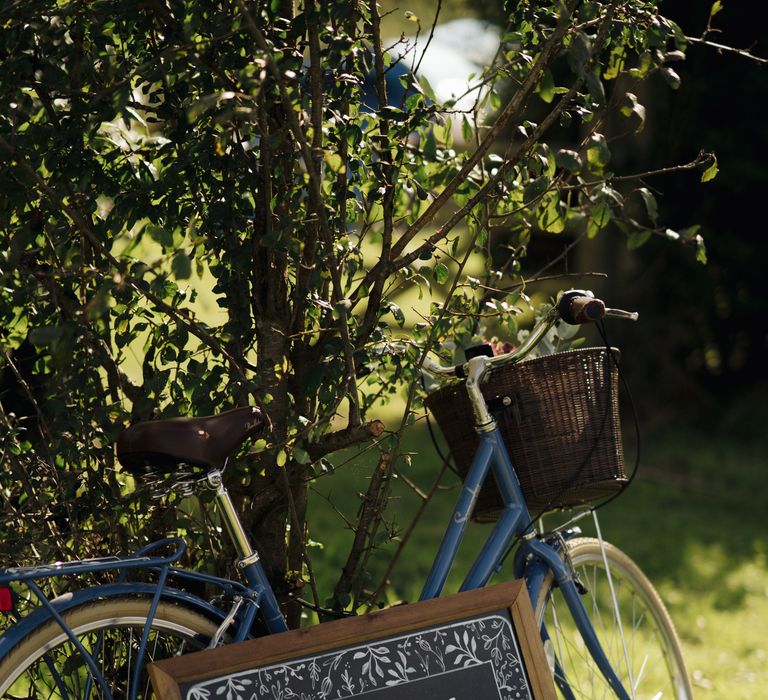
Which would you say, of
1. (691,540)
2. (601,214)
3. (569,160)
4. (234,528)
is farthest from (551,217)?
(691,540)

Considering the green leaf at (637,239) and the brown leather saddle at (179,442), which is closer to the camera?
the brown leather saddle at (179,442)

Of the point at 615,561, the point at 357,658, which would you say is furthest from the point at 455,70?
the point at 357,658

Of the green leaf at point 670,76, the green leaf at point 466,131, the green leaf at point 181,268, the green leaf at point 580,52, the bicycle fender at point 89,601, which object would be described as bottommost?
the bicycle fender at point 89,601

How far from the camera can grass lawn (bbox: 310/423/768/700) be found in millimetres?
3943

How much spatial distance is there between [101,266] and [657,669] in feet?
8.36

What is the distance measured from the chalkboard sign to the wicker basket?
323 mm

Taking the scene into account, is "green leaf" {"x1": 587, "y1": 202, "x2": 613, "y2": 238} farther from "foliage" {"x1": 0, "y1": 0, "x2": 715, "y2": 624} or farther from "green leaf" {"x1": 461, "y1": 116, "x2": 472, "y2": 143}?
"green leaf" {"x1": 461, "y1": 116, "x2": 472, "y2": 143}

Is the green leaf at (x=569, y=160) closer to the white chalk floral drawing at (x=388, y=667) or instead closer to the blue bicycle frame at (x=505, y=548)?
the blue bicycle frame at (x=505, y=548)

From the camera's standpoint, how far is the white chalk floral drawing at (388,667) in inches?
74.9

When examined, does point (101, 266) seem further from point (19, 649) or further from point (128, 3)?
point (19, 649)

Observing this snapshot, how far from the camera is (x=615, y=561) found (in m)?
2.63

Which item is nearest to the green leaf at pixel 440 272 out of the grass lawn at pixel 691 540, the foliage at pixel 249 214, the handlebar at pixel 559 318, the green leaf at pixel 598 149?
the foliage at pixel 249 214

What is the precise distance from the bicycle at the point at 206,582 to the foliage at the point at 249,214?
19 cm

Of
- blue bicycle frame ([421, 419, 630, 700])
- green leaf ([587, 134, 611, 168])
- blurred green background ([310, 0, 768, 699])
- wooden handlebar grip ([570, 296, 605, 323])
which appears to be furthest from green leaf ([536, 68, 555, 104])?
blurred green background ([310, 0, 768, 699])
